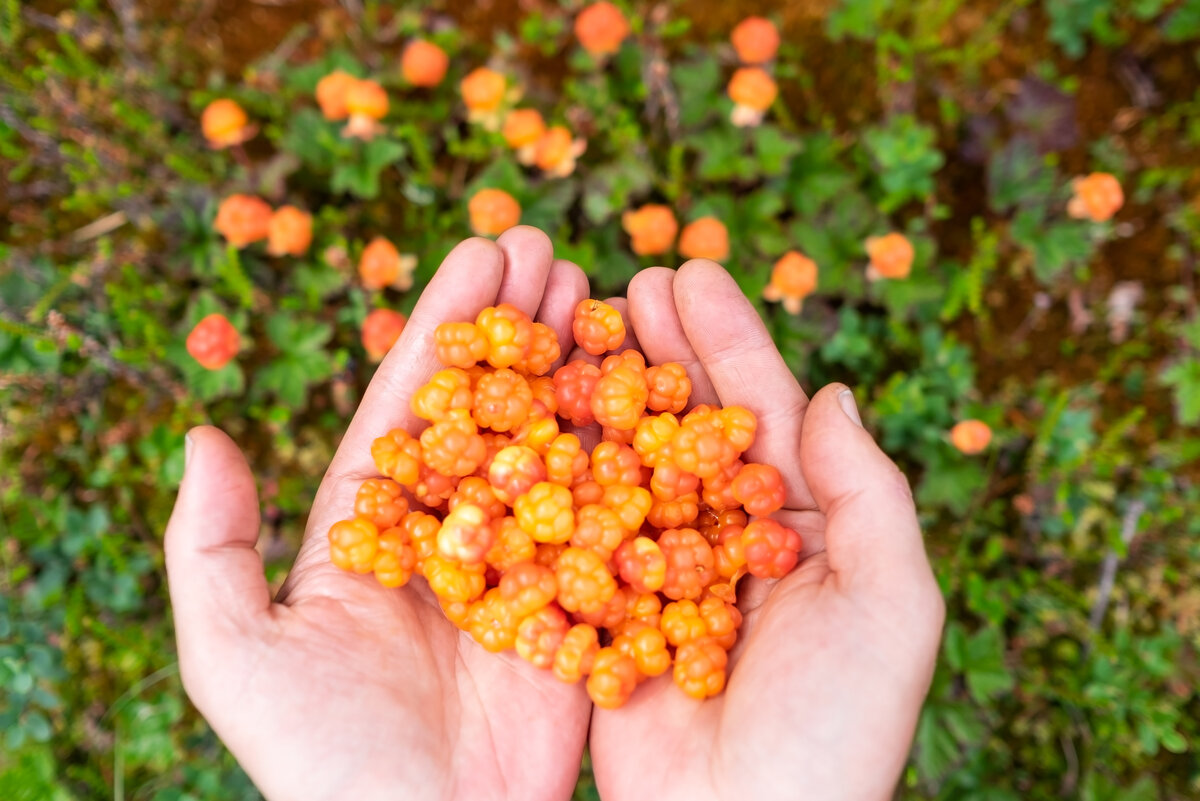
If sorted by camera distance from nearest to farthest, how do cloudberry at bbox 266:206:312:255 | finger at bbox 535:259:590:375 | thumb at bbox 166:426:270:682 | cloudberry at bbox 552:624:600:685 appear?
thumb at bbox 166:426:270:682 → cloudberry at bbox 552:624:600:685 → finger at bbox 535:259:590:375 → cloudberry at bbox 266:206:312:255

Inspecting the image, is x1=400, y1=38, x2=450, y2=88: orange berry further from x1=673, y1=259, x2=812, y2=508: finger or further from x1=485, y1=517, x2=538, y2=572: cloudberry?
x1=485, y1=517, x2=538, y2=572: cloudberry

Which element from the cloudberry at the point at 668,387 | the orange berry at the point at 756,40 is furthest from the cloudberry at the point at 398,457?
the orange berry at the point at 756,40

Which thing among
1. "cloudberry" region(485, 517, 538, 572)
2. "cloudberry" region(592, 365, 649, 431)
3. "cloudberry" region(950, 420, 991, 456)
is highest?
"cloudberry" region(592, 365, 649, 431)

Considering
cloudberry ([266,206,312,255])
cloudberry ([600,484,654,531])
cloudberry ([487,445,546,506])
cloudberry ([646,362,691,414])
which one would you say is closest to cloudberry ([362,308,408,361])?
cloudberry ([266,206,312,255])

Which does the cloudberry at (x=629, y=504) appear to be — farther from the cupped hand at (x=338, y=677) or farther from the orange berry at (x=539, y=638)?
the cupped hand at (x=338, y=677)

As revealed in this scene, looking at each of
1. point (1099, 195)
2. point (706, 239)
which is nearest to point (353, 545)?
point (706, 239)

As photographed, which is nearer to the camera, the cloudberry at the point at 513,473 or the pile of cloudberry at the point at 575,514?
the pile of cloudberry at the point at 575,514
